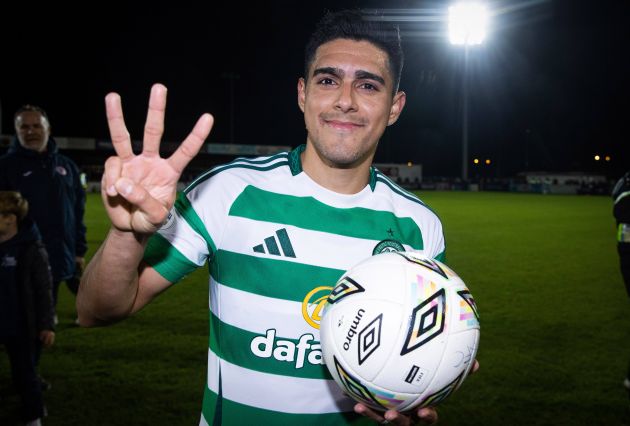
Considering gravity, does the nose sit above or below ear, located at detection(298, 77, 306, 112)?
below

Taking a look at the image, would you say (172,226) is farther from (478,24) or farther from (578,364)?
(478,24)

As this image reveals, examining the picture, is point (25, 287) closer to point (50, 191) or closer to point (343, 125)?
point (50, 191)

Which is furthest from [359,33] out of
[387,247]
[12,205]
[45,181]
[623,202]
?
[45,181]

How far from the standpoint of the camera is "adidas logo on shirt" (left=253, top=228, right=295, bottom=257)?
2086 mm

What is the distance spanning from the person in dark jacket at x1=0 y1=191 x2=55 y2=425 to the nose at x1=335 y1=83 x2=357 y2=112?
3.18m

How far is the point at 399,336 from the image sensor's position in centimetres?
167

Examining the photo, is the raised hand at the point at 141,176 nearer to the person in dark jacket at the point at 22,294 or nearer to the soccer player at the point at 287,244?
the soccer player at the point at 287,244

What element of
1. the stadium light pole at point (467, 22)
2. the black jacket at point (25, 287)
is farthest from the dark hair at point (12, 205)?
the stadium light pole at point (467, 22)

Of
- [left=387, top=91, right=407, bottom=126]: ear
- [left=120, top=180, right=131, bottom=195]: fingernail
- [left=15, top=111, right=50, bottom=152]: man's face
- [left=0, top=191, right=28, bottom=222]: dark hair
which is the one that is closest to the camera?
[left=120, top=180, right=131, bottom=195]: fingernail

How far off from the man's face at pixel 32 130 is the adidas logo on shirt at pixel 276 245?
364cm

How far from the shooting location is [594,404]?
439cm

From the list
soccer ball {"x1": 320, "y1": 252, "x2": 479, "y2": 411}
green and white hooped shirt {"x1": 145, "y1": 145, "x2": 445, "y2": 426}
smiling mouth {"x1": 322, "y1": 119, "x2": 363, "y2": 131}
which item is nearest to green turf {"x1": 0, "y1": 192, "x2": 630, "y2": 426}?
green and white hooped shirt {"x1": 145, "y1": 145, "x2": 445, "y2": 426}

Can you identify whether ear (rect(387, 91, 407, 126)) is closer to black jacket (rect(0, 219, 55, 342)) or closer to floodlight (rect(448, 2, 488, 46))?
black jacket (rect(0, 219, 55, 342))

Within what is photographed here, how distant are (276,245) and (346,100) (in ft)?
2.09
